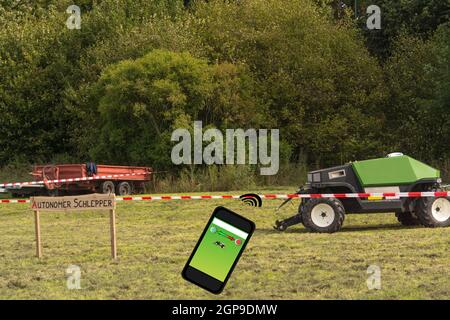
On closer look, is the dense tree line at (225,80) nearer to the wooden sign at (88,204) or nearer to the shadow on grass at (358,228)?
the shadow on grass at (358,228)

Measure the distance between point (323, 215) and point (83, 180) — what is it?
14.0m

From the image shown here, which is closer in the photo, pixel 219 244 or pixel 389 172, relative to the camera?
pixel 219 244

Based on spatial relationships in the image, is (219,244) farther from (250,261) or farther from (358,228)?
(358,228)

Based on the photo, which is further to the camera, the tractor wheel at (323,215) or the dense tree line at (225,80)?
the dense tree line at (225,80)

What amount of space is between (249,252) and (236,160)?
17.5 metres

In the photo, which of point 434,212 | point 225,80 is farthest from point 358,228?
point 225,80

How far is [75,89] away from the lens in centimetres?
3941

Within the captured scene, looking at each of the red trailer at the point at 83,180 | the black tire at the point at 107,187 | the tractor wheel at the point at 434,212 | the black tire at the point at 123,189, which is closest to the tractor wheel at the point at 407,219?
the tractor wheel at the point at 434,212

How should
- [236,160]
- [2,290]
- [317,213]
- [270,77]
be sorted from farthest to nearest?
[270,77] → [236,160] → [317,213] → [2,290]

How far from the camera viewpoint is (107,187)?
29.2 meters

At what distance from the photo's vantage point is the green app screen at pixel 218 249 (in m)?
5.78

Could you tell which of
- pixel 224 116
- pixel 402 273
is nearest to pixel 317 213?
pixel 402 273

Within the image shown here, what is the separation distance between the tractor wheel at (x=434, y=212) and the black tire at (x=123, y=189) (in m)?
15.3

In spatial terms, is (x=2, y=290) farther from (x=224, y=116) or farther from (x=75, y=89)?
(x=75, y=89)
